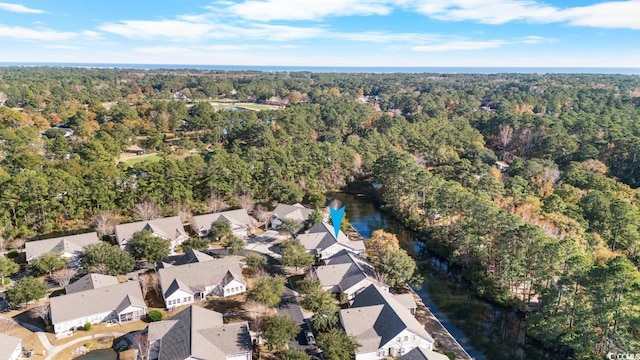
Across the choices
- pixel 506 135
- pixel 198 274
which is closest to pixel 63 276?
pixel 198 274

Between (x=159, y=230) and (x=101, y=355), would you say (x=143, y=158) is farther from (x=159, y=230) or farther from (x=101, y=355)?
(x=101, y=355)

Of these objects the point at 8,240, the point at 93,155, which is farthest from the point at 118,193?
the point at 93,155

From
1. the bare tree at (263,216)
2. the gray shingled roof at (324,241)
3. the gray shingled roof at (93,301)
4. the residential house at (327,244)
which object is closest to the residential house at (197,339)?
the gray shingled roof at (93,301)

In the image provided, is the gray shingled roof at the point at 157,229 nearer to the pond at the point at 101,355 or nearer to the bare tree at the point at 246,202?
the bare tree at the point at 246,202

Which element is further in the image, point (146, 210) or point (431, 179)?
point (431, 179)

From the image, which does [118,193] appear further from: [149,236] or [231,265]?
[231,265]

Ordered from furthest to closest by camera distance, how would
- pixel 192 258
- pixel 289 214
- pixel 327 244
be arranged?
pixel 289 214
pixel 327 244
pixel 192 258
